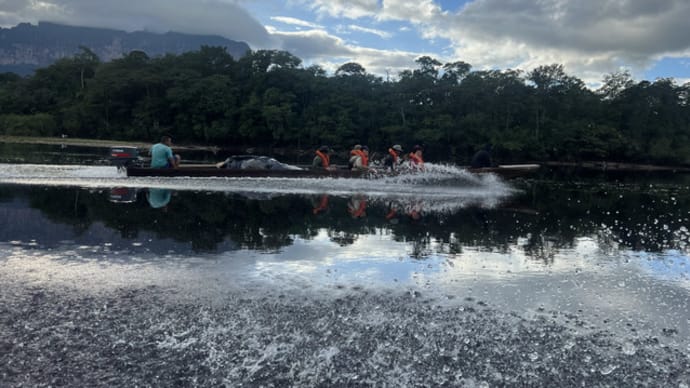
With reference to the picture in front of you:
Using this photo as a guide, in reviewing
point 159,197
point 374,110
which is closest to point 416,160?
point 159,197

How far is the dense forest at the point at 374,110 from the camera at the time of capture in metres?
82.2

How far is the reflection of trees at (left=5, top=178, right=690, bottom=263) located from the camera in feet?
35.9

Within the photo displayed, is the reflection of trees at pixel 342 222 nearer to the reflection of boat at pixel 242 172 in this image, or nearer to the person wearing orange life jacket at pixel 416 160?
the reflection of boat at pixel 242 172

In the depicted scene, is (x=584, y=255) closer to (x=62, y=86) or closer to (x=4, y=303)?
(x=4, y=303)

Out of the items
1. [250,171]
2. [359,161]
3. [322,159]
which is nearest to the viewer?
[250,171]

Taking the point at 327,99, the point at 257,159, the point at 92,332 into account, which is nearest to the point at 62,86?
the point at 327,99

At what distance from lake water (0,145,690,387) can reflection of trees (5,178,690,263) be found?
3.5 inches

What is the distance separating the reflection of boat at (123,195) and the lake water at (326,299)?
2.24 feet

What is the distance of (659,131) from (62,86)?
117 metres

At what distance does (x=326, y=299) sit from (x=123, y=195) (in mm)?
11467

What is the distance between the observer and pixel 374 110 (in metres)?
84.9

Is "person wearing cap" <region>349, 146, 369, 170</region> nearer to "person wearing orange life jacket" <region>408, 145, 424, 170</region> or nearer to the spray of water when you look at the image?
the spray of water

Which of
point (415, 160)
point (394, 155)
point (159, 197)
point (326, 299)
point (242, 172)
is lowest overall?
point (326, 299)

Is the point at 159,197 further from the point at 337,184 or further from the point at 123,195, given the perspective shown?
the point at 337,184
